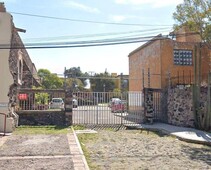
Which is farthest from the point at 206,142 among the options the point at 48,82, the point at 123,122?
the point at 48,82

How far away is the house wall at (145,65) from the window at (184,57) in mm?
1315

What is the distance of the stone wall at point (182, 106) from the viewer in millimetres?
17531

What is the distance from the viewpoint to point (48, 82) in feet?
171

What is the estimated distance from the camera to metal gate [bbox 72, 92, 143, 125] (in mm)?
19109

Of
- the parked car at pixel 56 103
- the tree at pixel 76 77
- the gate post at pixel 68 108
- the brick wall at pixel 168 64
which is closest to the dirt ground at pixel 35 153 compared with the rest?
the gate post at pixel 68 108

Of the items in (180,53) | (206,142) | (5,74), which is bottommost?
(206,142)

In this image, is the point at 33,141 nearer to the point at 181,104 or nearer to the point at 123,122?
the point at 123,122

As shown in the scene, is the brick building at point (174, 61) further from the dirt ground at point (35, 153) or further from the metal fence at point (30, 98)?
the dirt ground at point (35, 153)

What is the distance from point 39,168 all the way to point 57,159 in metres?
1.09

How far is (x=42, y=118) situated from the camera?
18.2 meters

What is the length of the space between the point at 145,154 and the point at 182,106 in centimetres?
895

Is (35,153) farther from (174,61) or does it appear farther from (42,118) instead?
(174,61)

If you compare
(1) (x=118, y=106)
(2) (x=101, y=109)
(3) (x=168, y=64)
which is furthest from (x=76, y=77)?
(3) (x=168, y=64)

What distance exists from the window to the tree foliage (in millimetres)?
2821
